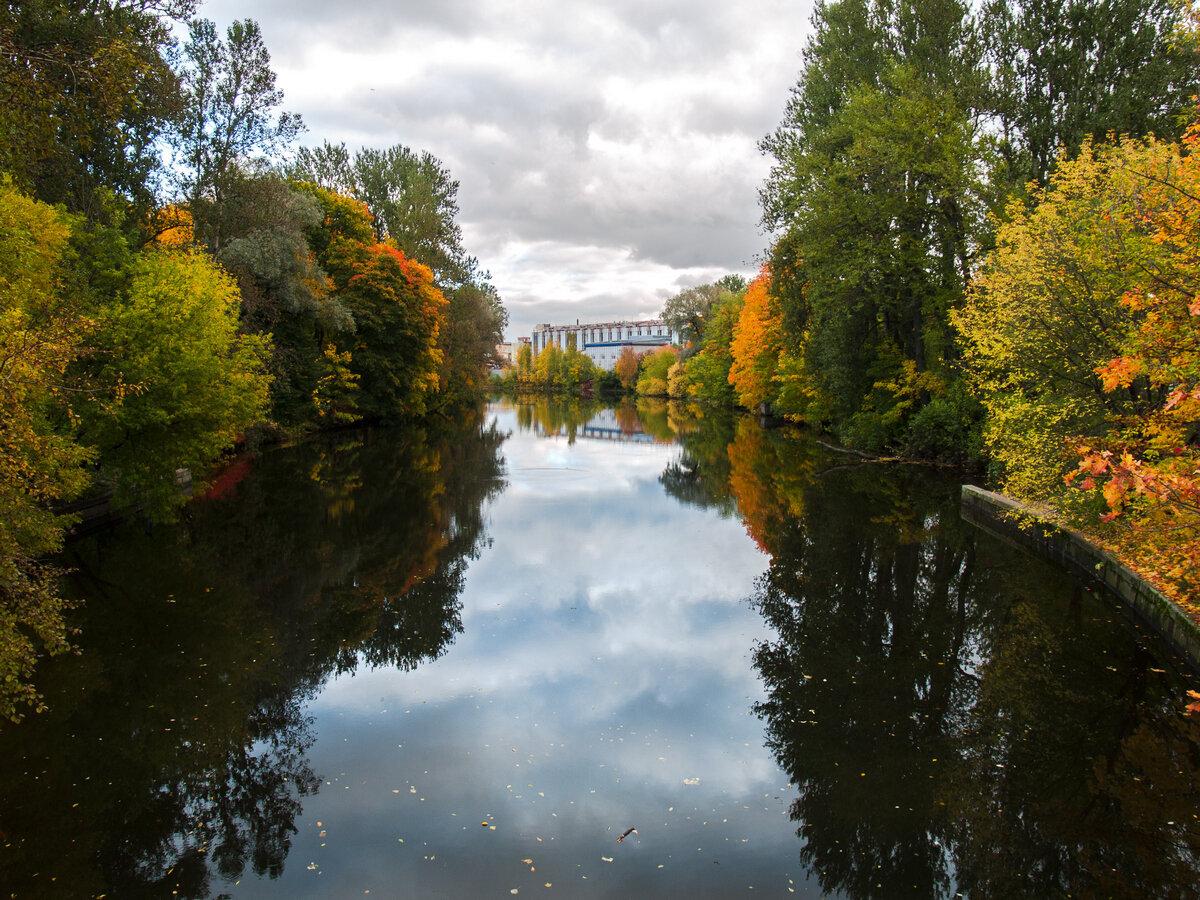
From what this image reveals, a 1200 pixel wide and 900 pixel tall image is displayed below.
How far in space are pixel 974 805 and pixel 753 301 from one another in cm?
4253

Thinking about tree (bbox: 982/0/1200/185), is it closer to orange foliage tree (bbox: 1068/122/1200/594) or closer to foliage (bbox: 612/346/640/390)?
orange foliage tree (bbox: 1068/122/1200/594)

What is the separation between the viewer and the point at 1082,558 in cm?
1313

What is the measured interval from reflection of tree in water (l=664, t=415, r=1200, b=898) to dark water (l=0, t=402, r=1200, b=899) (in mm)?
34

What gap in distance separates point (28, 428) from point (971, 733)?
875 centimetres

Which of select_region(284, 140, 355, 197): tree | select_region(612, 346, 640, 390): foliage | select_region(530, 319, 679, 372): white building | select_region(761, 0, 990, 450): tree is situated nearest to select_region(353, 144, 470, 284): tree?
select_region(284, 140, 355, 197): tree

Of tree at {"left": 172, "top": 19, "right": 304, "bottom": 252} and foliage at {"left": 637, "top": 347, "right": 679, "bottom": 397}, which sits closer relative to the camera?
tree at {"left": 172, "top": 19, "right": 304, "bottom": 252}

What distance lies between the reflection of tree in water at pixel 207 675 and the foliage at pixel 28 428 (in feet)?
2.46

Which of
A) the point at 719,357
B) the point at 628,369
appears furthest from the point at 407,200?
the point at 628,369

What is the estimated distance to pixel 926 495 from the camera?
20.2 metres

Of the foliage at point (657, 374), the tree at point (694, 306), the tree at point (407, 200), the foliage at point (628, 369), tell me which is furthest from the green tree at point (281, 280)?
the foliage at point (628, 369)

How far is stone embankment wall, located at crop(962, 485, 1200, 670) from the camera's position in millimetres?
9211

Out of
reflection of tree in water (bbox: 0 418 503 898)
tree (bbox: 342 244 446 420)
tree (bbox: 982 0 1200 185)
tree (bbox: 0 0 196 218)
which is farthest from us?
tree (bbox: 342 244 446 420)

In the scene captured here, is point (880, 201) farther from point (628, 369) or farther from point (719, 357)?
A: point (628, 369)

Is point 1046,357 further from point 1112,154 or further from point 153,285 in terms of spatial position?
point 153,285
